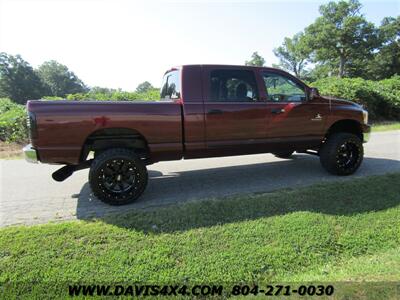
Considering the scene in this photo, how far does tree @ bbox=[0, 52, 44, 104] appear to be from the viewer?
7425cm

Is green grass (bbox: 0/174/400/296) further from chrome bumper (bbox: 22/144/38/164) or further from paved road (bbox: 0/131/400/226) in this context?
chrome bumper (bbox: 22/144/38/164)

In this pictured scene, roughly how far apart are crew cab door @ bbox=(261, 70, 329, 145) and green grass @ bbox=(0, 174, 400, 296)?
4.45 ft

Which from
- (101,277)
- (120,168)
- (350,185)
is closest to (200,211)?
(120,168)

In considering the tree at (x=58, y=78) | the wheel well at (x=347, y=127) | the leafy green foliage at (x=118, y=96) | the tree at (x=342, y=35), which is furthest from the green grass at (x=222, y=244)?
the tree at (x=58, y=78)

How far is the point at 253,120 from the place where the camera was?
5.14 m

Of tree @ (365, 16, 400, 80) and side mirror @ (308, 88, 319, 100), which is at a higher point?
tree @ (365, 16, 400, 80)

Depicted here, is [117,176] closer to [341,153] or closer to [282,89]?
[282,89]

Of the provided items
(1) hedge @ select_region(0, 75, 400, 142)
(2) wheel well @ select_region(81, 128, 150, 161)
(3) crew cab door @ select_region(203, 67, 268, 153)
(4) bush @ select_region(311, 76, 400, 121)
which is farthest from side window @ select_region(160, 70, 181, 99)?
(4) bush @ select_region(311, 76, 400, 121)

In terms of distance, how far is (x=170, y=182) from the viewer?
569 centimetres

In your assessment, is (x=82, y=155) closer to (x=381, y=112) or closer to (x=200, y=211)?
(x=200, y=211)

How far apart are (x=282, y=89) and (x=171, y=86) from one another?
6.35ft

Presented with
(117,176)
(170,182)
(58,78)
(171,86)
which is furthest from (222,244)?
(58,78)

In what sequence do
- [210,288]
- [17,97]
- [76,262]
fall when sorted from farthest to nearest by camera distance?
1. [17,97]
2. [76,262]
3. [210,288]

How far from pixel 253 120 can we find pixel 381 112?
14.1 metres
